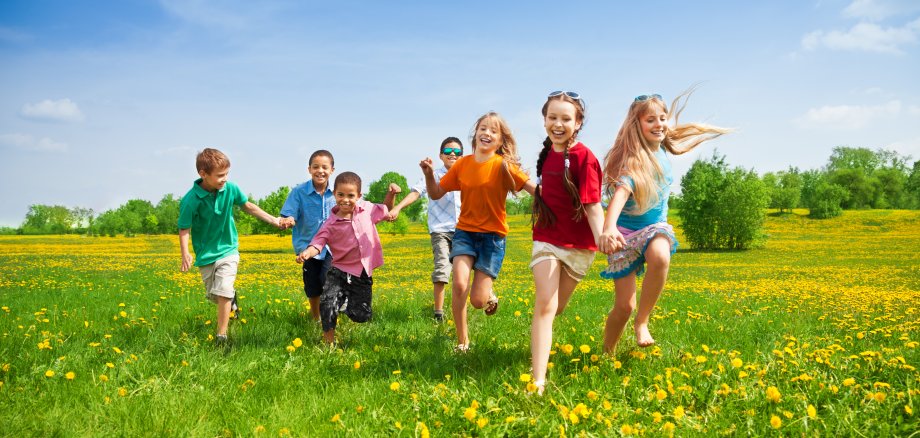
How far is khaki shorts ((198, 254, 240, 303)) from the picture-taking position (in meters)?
5.42

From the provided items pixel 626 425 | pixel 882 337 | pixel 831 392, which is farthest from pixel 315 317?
pixel 882 337

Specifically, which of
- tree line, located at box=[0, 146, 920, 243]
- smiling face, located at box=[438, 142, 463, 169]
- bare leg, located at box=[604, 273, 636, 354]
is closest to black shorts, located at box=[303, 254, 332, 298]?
smiling face, located at box=[438, 142, 463, 169]

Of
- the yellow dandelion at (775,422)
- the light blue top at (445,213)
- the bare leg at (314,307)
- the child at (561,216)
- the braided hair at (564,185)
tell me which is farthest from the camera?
the light blue top at (445,213)

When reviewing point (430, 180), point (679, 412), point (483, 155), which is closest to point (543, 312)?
point (679, 412)

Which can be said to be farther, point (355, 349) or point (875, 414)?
point (355, 349)

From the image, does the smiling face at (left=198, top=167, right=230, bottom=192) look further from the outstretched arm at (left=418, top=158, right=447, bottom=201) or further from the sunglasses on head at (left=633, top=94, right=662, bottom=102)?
the sunglasses on head at (left=633, top=94, right=662, bottom=102)

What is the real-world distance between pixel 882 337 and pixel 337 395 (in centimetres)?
525

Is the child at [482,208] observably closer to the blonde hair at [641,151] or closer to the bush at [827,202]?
the blonde hair at [641,151]

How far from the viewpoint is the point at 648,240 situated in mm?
4145

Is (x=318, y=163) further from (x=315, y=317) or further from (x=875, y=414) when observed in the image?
(x=875, y=414)

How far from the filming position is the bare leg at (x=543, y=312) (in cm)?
375

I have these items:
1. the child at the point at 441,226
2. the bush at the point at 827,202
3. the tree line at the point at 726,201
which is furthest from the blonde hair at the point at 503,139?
the bush at the point at 827,202

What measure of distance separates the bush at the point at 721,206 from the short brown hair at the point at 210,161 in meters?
34.4

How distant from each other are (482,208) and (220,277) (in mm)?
2590
